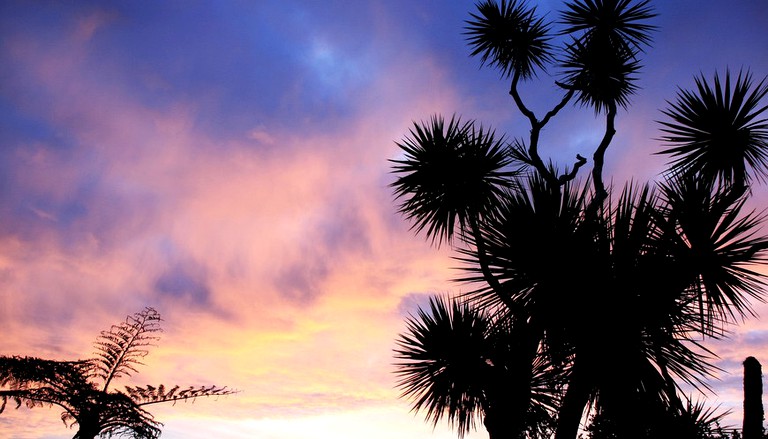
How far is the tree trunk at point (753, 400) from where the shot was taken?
10.5ft

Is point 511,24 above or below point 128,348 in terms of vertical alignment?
above

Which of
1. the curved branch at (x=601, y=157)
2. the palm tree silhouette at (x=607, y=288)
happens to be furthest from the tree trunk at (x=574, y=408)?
the curved branch at (x=601, y=157)

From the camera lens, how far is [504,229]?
5.67 meters

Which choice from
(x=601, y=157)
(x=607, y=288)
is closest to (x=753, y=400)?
(x=607, y=288)

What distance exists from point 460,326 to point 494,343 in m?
0.79

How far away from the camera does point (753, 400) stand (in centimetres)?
329

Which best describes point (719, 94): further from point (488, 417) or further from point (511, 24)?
point (488, 417)

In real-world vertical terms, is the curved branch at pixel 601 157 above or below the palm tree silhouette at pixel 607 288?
above

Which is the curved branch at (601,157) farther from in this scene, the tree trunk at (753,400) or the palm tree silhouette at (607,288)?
the tree trunk at (753,400)

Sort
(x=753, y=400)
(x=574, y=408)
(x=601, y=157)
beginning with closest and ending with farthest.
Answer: (x=753, y=400) < (x=574, y=408) < (x=601, y=157)

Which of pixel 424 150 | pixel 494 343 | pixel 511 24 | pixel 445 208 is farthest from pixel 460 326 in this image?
pixel 511 24

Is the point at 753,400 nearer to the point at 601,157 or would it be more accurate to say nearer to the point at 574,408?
the point at 574,408

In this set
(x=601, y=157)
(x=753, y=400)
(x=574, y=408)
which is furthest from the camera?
(x=601, y=157)

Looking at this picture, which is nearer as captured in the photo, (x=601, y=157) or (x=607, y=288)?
(x=607, y=288)
